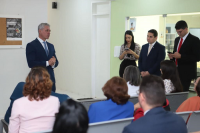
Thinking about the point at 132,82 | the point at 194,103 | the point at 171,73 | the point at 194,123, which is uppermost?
the point at 171,73

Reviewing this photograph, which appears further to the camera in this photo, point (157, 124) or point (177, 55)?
point (177, 55)

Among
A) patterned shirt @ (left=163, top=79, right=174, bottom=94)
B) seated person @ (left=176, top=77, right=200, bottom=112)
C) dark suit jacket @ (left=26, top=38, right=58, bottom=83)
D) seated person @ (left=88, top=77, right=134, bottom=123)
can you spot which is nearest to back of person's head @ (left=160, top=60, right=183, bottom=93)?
patterned shirt @ (left=163, top=79, right=174, bottom=94)

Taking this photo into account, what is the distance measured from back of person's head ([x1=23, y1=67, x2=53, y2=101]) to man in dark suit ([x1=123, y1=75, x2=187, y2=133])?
0.88 meters

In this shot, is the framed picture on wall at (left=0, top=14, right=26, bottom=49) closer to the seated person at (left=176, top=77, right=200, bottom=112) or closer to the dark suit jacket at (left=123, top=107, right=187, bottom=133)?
the seated person at (left=176, top=77, right=200, bottom=112)

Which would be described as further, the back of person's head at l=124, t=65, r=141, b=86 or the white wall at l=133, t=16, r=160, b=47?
the white wall at l=133, t=16, r=160, b=47

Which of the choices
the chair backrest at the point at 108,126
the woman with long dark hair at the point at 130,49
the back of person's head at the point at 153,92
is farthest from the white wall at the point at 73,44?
the back of person's head at the point at 153,92

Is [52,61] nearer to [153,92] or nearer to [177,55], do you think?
[177,55]

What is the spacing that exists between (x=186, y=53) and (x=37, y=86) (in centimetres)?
301

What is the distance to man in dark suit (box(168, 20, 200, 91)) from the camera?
4547mm

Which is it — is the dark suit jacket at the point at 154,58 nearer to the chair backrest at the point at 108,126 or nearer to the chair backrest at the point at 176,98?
the chair backrest at the point at 176,98

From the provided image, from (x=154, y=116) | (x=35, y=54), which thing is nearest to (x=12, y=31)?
(x=35, y=54)

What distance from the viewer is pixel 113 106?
2.48m

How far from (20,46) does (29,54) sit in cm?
60

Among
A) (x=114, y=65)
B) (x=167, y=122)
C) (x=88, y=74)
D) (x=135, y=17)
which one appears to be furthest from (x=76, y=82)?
(x=167, y=122)
